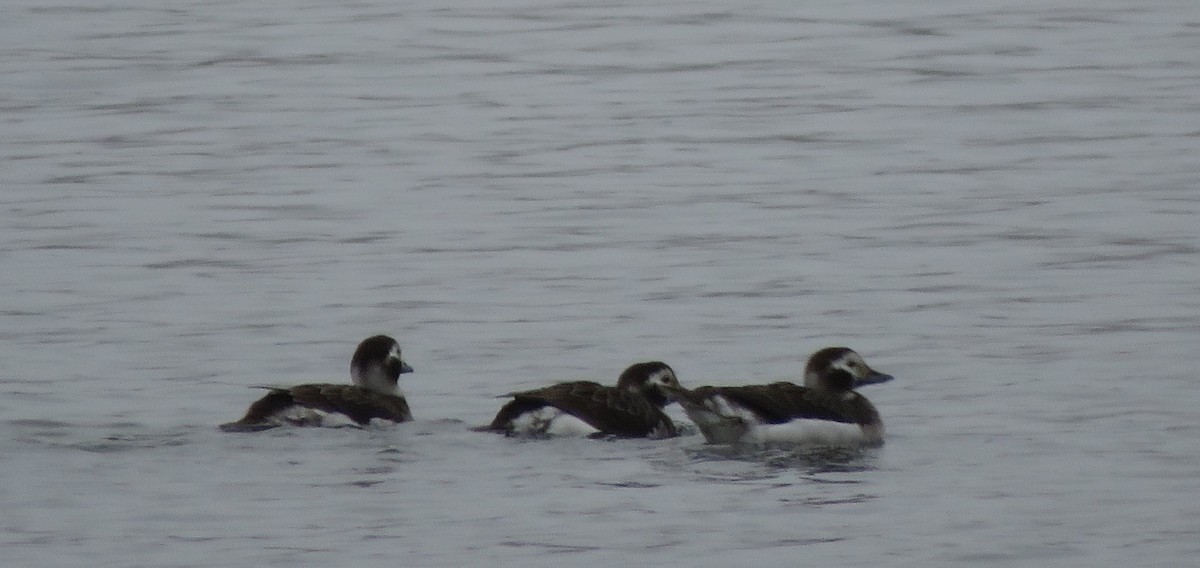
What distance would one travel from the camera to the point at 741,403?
43.8 feet

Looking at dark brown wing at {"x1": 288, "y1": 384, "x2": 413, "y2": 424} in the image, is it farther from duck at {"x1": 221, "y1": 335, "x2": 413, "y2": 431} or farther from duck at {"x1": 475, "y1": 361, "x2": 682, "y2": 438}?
duck at {"x1": 475, "y1": 361, "x2": 682, "y2": 438}

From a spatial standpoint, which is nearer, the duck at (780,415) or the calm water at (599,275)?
the calm water at (599,275)

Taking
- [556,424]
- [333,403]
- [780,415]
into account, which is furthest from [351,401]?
[780,415]

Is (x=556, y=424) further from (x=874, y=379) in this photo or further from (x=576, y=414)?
(x=874, y=379)

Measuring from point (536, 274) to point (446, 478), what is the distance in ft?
21.3

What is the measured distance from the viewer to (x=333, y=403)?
547 inches

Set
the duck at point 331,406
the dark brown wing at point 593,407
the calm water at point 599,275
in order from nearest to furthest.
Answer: the calm water at point 599,275, the dark brown wing at point 593,407, the duck at point 331,406

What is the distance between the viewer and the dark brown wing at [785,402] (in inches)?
527

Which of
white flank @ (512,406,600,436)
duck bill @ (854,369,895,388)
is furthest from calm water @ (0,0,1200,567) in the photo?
duck bill @ (854,369,895,388)

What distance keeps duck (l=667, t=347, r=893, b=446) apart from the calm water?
0.15 metres

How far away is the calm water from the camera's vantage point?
1158cm

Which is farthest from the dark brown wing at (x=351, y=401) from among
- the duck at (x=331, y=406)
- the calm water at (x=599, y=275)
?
the calm water at (x=599, y=275)

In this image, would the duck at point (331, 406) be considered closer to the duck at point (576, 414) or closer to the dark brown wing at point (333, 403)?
the dark brown wing at point (333, 403)

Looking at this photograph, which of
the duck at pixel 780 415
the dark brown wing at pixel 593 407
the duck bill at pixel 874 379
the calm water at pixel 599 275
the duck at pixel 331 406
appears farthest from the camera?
the duck bill at pixel 874 379
